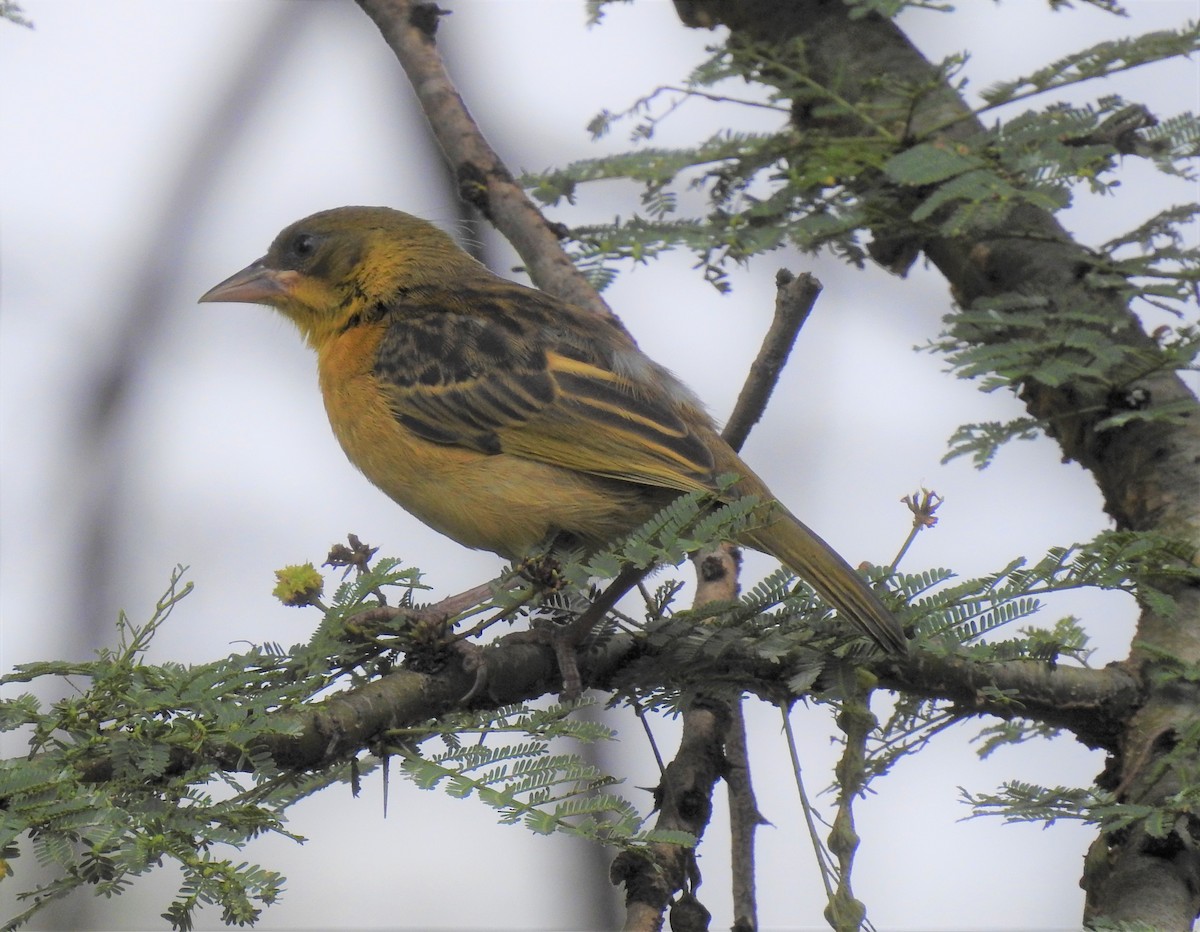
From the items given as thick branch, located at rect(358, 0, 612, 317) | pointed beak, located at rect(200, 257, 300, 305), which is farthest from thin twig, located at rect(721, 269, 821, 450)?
pointed beak, located at rect(200, 257, 300, 305)

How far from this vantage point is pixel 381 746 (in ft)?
8.50

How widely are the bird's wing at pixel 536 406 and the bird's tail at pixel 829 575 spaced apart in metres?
0.38

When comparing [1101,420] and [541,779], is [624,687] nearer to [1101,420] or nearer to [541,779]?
[541,779]

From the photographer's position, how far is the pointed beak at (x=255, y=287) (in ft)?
17.1

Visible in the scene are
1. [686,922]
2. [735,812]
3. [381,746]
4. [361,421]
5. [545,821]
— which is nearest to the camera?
[545,821]

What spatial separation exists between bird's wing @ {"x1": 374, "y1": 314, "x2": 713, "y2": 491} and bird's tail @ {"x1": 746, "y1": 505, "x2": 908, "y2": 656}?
38 centimetres

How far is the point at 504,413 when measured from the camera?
164 inches

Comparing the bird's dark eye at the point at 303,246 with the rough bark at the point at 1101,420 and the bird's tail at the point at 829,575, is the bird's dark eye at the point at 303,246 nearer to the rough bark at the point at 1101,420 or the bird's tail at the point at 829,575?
the rough bark at the point at 1101,420

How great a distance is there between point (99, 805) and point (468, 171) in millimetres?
2892

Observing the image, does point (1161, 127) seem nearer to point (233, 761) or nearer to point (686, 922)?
point (686, 922)

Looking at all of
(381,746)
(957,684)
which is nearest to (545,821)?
(381,746)

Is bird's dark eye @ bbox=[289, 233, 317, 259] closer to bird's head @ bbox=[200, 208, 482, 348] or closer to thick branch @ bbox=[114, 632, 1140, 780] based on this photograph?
bird's head @ bbox=[200, 208, 482, 348]

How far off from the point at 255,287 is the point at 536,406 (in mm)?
1638

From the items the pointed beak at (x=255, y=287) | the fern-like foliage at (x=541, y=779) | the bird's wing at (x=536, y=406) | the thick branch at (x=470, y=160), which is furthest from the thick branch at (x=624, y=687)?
the pointed beak at (x=255, y=287)
